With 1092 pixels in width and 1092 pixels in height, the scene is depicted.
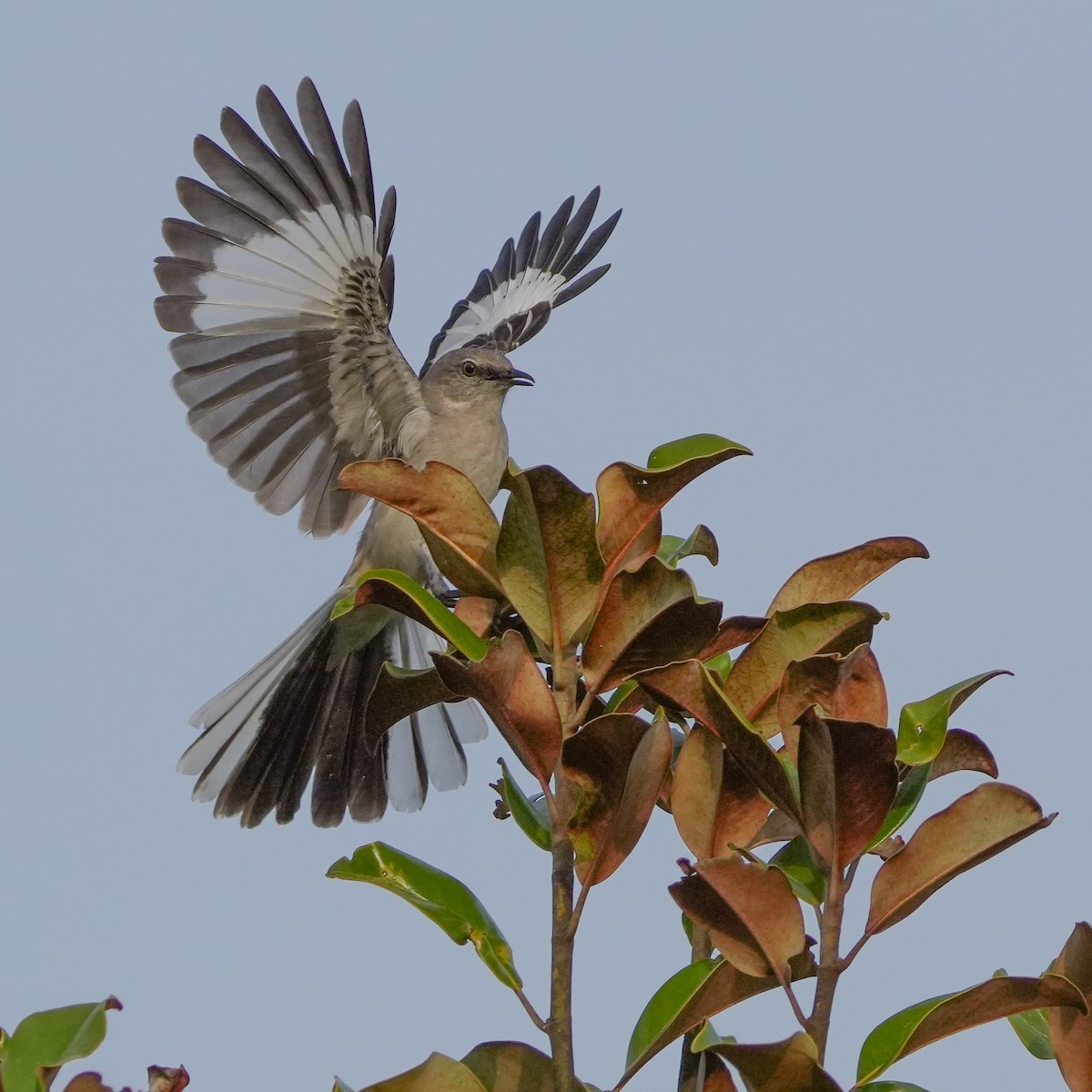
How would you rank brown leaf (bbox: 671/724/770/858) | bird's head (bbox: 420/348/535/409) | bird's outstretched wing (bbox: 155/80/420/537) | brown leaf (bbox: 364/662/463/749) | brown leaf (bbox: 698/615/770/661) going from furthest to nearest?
bird's head (bbox: 420/348/535/409)
bird's outstretched wing (bbox: 155/80/420/537)
brown leaf (bbox: 698/615/770/661)
brown leaf (bbox: 364/662/463/749)
brown leaf (bbox: 671/724/770/858)

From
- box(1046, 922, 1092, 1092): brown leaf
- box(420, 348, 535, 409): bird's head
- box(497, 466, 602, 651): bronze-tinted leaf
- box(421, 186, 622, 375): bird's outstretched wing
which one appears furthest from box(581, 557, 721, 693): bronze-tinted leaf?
box(421, 186, 622, 375): bird's outstretched wing

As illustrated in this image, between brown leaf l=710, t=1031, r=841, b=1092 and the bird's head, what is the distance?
4550 mm

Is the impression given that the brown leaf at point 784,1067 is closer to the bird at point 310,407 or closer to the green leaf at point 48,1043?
the green leaf at point 48,1043

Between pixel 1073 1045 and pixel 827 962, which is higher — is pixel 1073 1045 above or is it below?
below

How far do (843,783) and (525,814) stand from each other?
1.92 ft

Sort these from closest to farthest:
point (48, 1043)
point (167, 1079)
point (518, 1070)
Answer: point (167, 1079) < point (48, 1043) < point (518, 1070)

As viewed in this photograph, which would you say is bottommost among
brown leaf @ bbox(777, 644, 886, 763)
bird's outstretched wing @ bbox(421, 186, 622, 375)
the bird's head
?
brown leaf @ bbox(777, 644, 886, 763)

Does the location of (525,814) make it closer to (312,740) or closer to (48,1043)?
(48,1043)

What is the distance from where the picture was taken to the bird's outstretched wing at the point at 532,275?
832 cm

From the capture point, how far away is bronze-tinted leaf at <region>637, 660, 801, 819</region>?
2004 mm

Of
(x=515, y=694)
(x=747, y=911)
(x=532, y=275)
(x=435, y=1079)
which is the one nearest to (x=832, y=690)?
(x=747, y=911)

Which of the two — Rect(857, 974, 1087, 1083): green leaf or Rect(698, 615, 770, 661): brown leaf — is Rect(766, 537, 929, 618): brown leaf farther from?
Rect(857, 974, 1087, 1083): green leaf

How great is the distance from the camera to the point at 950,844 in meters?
2.01

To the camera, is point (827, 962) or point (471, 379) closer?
point (827, 962)
